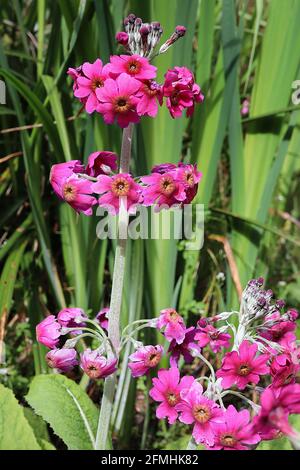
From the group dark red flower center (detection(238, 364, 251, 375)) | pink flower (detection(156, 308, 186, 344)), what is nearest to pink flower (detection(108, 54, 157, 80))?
pink flower (detection(156, 308, 186, 344))

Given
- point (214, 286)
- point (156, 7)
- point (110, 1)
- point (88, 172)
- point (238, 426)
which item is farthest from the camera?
point (214, 286)

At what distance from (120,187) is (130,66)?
0.24 metres

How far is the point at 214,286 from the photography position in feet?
7.32

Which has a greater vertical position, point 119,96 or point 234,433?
point 119,96

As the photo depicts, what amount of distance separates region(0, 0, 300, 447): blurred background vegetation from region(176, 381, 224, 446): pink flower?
669 millimetres

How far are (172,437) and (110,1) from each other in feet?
4.75

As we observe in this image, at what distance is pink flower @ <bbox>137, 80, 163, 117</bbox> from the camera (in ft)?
3.84

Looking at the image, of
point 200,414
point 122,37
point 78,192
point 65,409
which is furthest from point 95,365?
point 122,37

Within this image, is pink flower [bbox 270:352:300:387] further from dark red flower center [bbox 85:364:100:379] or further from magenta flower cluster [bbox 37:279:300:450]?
dark red flower center [bbox 85:364:100:379]

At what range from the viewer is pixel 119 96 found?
3.80ft

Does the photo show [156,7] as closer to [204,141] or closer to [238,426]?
[204,141]

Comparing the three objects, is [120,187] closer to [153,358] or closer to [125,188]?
[125,188]

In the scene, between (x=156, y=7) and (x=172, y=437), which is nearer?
(x=156, y=7)
